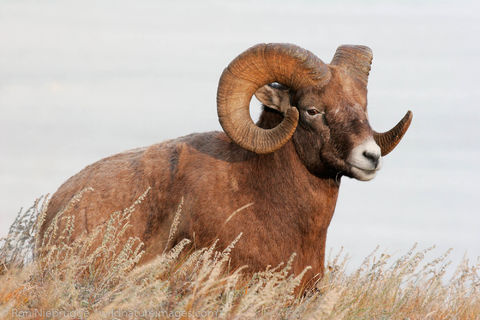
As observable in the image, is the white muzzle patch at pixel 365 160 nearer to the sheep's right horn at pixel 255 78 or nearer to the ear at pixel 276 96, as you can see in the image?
the sheep's right horn at pixel 255 78

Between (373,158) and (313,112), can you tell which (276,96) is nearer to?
(313,112)

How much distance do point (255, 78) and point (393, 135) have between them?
7.46 feet

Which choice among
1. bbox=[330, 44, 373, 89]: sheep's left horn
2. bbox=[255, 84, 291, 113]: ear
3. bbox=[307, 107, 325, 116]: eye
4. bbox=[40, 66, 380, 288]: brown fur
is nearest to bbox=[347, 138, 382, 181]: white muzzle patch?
bbox=[40, 66, 380, 288]: brown fur

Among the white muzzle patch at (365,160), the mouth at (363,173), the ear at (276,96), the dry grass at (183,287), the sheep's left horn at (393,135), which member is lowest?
the dry grass at (183,287)

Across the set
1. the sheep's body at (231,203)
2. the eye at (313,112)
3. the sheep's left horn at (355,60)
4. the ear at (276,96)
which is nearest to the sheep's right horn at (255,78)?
the ear at (276,96)

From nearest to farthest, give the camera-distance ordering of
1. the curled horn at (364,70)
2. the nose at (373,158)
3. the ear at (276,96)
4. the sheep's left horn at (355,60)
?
the nose at (373,158), the ear at (276,96), the curled horn at (364,70), the sheep's left horn at (355,60)

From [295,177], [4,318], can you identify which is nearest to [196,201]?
[295,177]

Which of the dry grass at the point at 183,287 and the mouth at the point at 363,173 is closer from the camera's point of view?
the dry grass at the point at 183,287

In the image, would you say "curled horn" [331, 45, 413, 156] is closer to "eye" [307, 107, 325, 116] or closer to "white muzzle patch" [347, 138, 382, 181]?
"eye" [307, 107, 325, 116]

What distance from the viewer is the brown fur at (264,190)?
10547 mm

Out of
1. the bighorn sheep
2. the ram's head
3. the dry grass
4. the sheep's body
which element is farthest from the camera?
the sheep's body

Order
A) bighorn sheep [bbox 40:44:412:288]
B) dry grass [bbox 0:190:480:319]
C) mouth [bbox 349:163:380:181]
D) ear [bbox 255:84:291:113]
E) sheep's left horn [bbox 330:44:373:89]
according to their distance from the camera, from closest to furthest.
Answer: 1. dry grass [bbox 0:190:480:319]
2. mouth [bbox 349:163:380:181]
3. bighorn sheep [bbox 40:44:412:288]
4. ear [bbox 255:84:291:113]
5. sheep's left horn [bbox 330:44:373:89]

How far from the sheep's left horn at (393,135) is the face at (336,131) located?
0.62 m

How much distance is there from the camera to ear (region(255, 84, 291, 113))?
11.0 meters
